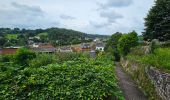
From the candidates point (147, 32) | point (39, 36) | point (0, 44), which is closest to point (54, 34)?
point (39, 36)

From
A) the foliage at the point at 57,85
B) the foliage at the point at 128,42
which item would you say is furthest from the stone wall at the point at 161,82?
the foliage at the point at 128,42

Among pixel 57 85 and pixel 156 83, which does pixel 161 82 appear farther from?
pixel 57 85

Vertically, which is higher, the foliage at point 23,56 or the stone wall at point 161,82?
the stone wall at point 161,82

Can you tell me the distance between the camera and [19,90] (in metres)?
9.34

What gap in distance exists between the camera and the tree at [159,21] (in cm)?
2694

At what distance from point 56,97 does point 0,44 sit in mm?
77208

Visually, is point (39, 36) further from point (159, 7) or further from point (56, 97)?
point (56, 97)

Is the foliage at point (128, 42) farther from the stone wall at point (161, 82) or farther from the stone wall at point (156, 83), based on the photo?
the stone wall at point (161, 82)

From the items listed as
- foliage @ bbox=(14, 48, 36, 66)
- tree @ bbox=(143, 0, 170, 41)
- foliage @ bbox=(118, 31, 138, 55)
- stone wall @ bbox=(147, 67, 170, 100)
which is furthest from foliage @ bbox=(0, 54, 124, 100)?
foliage @ bbox=(118, 31, 138, 55)

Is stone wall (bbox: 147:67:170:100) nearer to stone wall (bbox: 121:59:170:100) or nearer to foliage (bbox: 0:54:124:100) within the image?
stone wall (bbox: 121:59:170:100)

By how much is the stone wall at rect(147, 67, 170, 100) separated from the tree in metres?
13.8

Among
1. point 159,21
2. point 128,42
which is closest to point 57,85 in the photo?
point 159,21

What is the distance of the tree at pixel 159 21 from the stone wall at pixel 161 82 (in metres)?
13.8

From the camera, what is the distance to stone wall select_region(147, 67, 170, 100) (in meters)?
10.8
